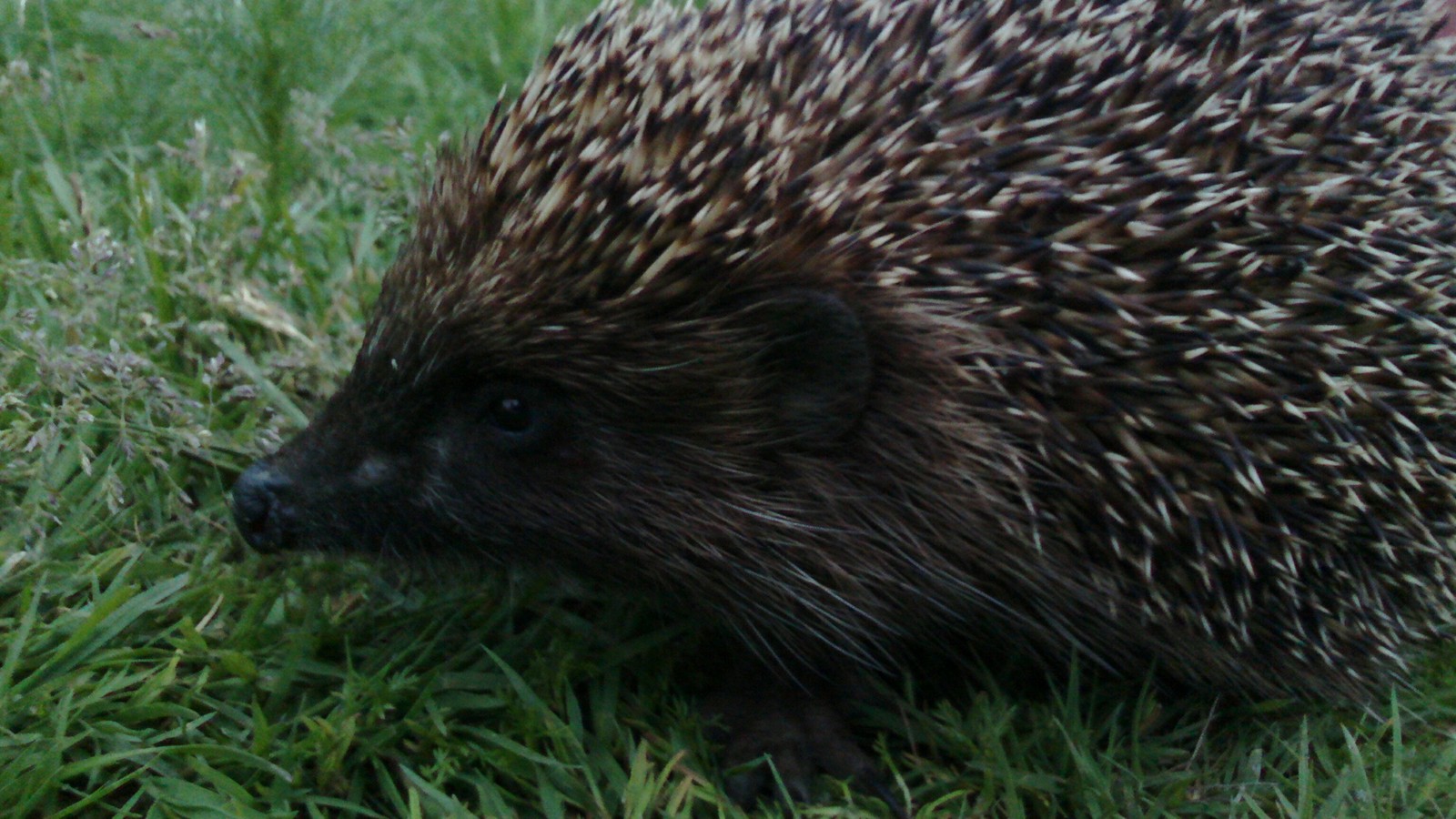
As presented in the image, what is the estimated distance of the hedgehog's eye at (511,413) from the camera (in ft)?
8.60

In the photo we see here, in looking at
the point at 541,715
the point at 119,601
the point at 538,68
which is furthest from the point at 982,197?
the point at 119,601

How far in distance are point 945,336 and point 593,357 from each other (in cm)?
62

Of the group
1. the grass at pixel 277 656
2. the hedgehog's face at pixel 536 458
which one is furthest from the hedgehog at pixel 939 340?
the grass at pixel 277 656

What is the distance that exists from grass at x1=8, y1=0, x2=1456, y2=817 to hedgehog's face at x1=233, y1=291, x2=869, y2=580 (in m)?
0.27

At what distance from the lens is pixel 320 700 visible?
269 cm

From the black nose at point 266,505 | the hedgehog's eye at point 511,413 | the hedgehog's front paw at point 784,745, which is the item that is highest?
the hedgehog's eye at point 511,413

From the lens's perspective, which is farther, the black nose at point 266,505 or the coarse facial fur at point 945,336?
the black nose at point 266,505

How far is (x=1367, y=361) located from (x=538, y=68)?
5.56 ft

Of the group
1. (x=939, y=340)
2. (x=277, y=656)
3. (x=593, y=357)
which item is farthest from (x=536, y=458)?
(x=939, y=340)

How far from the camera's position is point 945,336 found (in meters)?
2.55

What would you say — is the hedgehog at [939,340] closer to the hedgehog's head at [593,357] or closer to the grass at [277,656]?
the hedgehog's head at [593,357]

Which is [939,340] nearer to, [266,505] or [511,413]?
[511,413]

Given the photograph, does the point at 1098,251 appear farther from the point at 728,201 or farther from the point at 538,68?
the point at 538,68

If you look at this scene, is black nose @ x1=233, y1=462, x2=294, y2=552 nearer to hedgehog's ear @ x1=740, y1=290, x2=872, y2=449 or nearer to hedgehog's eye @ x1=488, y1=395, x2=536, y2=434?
hedgehog's eye @ x1=488, y1=395, x2=536, y2=434
